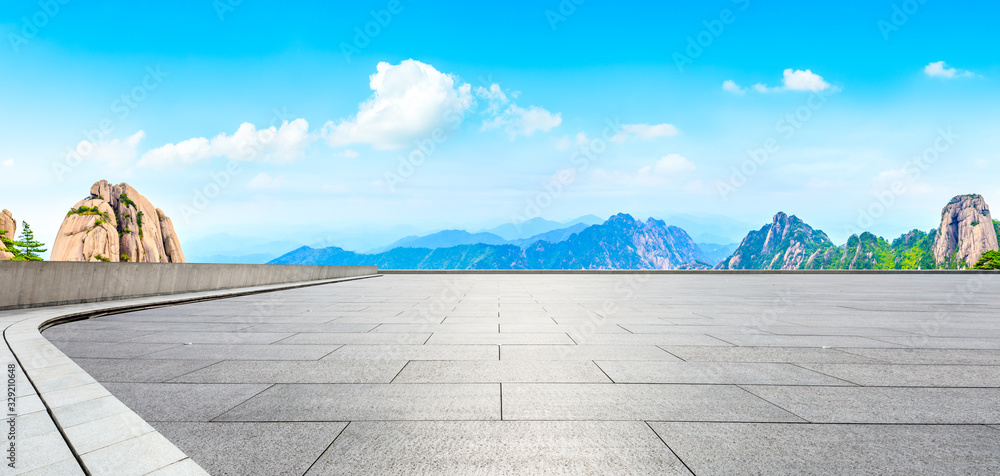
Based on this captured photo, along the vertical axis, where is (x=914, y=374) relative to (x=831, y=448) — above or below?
above

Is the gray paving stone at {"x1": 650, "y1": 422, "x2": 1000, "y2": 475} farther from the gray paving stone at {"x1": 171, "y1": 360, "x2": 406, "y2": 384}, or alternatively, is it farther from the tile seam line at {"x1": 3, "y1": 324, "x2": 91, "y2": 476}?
the tile seam line at {"x1": 3, "y1": 324, "x2": 91, "y2": 476}

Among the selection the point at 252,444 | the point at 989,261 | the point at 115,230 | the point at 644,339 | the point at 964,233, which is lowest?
the point at 252,444

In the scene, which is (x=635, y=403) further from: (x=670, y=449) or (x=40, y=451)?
(x=40, y=451)

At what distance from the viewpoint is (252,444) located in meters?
3.62

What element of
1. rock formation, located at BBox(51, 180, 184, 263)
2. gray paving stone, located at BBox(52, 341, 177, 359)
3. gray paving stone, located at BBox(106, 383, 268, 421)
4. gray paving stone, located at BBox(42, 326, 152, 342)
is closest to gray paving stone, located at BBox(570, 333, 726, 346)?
gray paving stone, located at BBox(106, 383, 268, 421)

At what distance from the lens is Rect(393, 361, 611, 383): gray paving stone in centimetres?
549

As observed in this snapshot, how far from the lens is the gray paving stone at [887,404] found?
4.18 meters

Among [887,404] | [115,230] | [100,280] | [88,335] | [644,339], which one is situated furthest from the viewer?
[115,230]

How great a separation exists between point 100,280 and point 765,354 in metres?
16.0

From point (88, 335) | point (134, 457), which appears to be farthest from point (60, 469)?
point (88, 335)

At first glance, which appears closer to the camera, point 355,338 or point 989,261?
point 355,338

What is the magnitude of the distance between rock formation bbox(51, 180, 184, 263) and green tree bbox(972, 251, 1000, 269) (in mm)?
147743

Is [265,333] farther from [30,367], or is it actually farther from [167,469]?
[167,469]

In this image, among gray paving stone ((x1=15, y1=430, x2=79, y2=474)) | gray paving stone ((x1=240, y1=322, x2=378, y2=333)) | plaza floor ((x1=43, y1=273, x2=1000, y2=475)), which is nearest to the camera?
gray paving stone ((x1=15, y1=430, x2=79, y2=474))
